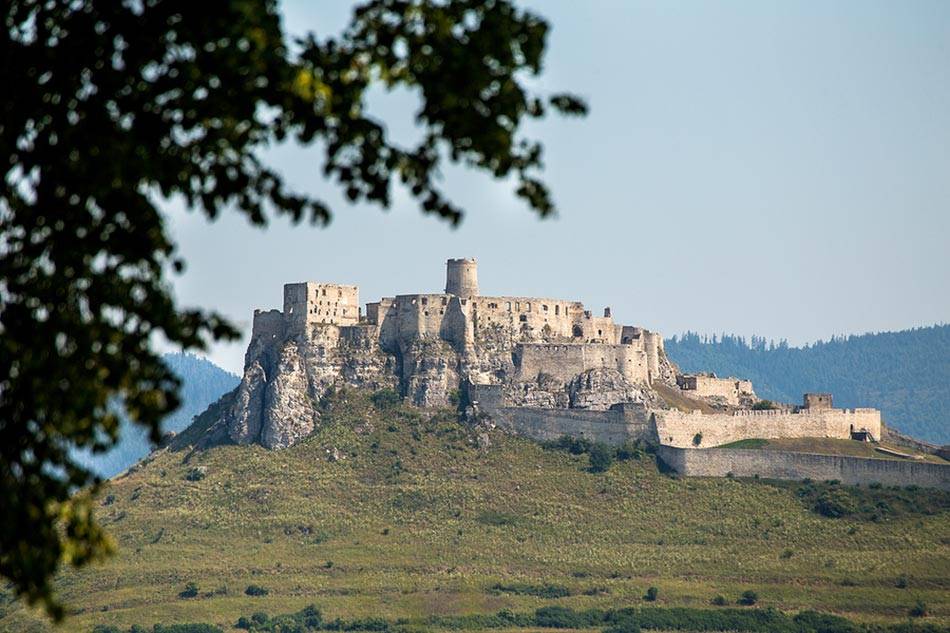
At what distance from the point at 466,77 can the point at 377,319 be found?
83.3m

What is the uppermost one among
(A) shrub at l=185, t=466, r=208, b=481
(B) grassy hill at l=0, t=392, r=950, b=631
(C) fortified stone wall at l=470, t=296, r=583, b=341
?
(C) fortified stone wall at l=470, t=296, r=583, b=341

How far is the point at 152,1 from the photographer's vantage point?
52.7 feet

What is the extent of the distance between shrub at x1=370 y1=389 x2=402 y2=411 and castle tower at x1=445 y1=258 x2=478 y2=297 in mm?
5956

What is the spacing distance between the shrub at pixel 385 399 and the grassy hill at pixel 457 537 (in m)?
0.19

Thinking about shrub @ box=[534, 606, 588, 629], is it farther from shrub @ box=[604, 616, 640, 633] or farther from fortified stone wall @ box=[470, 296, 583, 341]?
fortified stone wall @ box=[470, 296, 583, 341]


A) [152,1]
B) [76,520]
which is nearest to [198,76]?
[152,1]

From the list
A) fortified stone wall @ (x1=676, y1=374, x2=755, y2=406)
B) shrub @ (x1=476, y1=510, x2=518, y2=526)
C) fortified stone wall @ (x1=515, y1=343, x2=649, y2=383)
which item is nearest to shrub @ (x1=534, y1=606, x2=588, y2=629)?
shrub @ (x1=476, y1=510, x2=518, y2=526)

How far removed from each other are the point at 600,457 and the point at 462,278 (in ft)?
36.5

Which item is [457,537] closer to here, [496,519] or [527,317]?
[496,519]

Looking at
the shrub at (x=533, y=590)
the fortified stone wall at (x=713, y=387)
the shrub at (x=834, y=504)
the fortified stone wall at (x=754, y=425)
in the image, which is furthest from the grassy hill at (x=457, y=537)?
the fortified stone wall at (x=713, y=387)

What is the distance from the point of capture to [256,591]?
89.6 meters

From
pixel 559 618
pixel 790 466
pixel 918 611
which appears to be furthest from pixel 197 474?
pixel 918 611

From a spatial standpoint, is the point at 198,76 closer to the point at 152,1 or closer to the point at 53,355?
the point at 152,1

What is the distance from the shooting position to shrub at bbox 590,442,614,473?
9756cm
